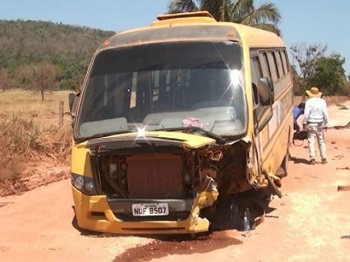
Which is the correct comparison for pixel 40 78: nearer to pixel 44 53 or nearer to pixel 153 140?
pixel 44 53

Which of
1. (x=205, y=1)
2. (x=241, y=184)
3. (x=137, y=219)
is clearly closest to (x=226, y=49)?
(x=241, y=184)

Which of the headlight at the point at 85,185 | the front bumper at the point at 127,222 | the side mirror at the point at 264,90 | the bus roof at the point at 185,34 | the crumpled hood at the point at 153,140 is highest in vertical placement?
the bus roof at the point at 185,34

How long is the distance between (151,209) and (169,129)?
0.97 m

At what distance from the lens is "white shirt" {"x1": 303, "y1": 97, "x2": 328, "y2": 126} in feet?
42.6

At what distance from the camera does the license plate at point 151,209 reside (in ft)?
21.6

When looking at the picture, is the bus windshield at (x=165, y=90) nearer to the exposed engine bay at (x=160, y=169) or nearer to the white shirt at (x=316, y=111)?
the exposed engine bay at (x=160, y=169)

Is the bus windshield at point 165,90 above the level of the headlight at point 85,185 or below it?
above

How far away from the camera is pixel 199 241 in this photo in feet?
22.2

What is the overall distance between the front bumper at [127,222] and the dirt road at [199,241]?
0.12 m

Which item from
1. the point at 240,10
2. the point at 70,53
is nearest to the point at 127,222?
the point at 240,10

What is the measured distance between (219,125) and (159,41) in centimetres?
157

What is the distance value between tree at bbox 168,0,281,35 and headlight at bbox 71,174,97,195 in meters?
20.3

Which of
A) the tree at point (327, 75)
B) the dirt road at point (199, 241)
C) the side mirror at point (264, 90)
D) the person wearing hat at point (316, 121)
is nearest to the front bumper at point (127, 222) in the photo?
the dirt road at point (199, 241)

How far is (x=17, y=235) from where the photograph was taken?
7.20 metres
